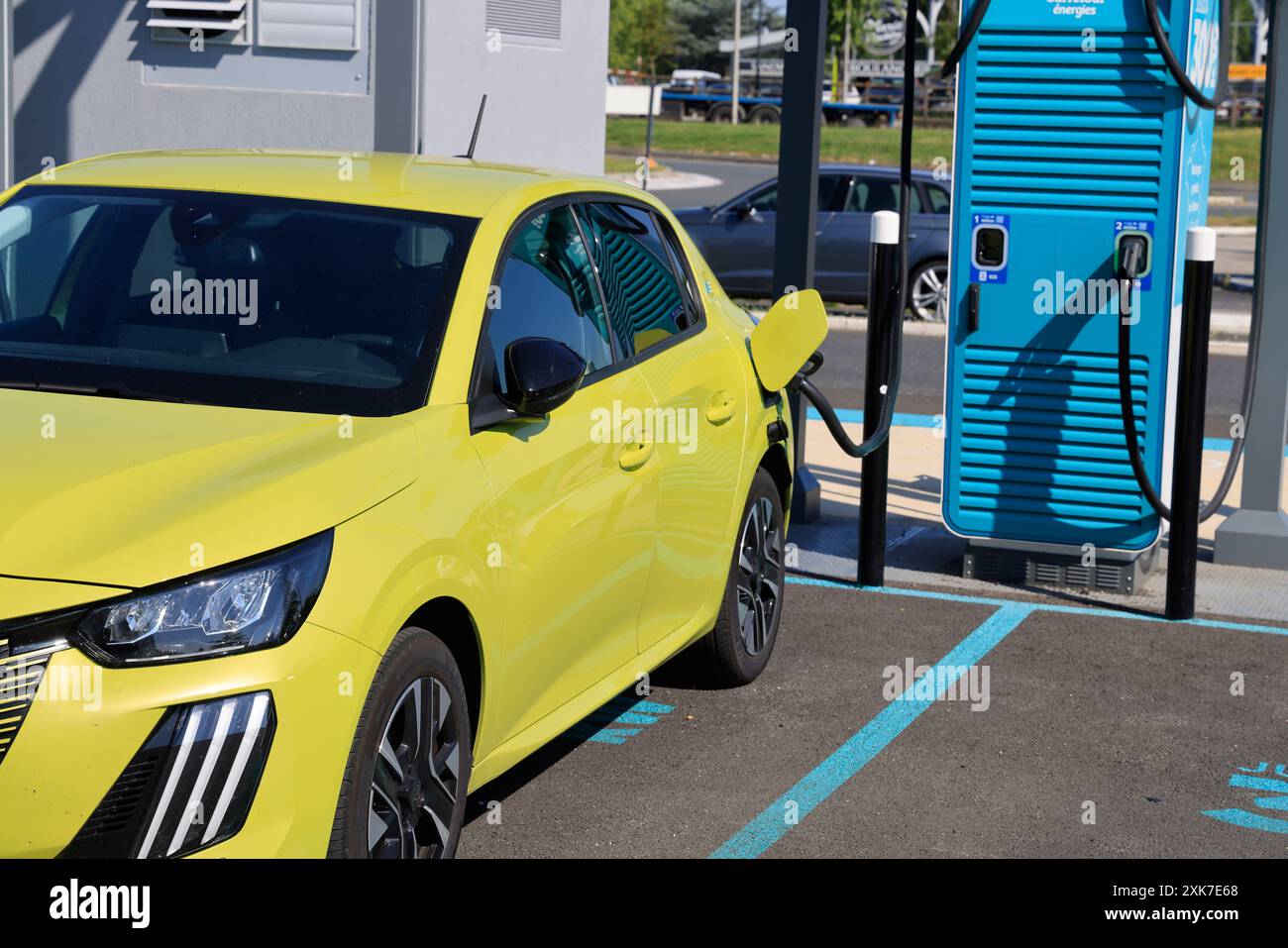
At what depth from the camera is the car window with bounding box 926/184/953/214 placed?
18.4 m

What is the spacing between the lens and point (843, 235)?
1877 centimetres

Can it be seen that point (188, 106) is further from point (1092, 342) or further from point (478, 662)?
point (478, 662)

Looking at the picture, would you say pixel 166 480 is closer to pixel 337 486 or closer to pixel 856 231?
pixel 337 486

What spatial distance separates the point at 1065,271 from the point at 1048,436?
0.72 metres

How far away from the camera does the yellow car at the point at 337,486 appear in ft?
10.9

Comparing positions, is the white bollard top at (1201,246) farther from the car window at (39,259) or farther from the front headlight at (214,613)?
the front headlight at (214,613)

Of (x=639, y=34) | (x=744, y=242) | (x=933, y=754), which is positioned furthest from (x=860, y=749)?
(x=639, y=34)

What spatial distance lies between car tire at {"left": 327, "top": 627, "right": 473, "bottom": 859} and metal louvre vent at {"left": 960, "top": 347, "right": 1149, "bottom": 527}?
4.27m

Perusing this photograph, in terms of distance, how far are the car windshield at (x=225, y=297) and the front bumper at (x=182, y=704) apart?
864 millimetres

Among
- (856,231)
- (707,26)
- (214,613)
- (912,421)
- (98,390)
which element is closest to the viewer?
(214,613)

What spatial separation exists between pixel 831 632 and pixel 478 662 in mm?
3201

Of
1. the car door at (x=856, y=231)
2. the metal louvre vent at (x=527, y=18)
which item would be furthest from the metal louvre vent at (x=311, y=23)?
the car door at (x=856, y=231)
